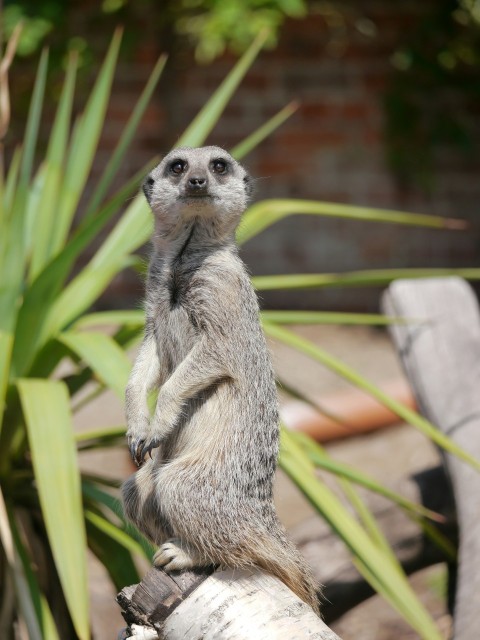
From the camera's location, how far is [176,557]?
1.64 metres

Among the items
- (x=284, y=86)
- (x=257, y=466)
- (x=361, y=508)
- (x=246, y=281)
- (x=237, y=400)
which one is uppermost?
(x=284, y=86)

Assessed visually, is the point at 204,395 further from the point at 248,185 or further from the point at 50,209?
the point at 50,209

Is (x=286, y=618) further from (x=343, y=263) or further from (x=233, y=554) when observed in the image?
(x=343, y=263)

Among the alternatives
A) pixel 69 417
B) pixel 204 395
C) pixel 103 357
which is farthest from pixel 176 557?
pixel 103 357

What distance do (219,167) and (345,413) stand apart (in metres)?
3.39

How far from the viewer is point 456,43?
675cm

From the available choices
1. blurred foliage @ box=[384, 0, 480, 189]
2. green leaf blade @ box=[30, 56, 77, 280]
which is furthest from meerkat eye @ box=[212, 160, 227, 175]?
blurred foliage @ box=[384, 0, 480, 189]

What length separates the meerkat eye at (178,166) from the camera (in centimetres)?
172

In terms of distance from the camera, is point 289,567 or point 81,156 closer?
point 289,567

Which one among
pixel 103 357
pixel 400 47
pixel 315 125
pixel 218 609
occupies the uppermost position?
pixel 400 47

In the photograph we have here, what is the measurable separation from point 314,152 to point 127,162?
4.15 ft

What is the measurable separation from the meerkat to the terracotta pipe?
3033 mm

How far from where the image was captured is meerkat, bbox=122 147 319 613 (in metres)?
1.64

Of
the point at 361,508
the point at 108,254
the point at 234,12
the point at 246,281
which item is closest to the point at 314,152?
the point at 234,12
